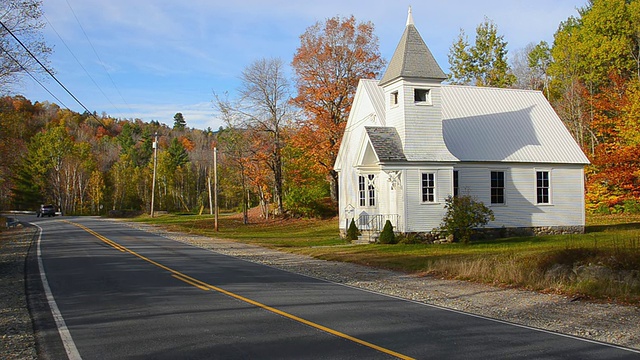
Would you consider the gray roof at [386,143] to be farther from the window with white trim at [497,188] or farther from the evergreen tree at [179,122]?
the evergreen tree at [179,122]

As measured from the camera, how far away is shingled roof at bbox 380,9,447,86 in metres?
26.4

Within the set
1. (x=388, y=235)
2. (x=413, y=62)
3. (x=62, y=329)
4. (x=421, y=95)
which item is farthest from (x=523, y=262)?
(x=413, y=62)

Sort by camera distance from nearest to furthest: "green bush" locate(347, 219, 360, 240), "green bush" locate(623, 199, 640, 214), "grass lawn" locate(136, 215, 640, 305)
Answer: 1. "grass lawn" locate(136, 215, 640, 305)
2. "green bush" locate(347, 219, 360, 240)
3. "green bush" locate(623, 199, 640, 214)

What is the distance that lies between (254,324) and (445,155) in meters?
19.0

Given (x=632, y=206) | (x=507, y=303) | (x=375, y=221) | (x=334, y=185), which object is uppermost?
(x=334, y=185)

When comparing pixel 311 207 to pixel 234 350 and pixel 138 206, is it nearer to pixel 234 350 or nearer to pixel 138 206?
pixel 234 350

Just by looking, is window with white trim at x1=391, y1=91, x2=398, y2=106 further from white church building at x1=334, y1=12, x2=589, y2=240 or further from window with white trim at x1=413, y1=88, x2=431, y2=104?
window with white trim at x1=413, y1=88, x2=431, y2=104

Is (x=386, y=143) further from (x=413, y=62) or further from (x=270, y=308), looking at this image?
(x=270, y=308)

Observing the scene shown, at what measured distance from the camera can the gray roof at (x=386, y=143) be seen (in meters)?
25.6

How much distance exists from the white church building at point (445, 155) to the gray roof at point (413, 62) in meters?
0.05

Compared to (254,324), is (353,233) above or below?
above

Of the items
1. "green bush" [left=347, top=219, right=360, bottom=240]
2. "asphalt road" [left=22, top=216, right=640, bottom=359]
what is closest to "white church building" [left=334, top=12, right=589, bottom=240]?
"green bush" [left=347, top=219, right=360, bottom=240]

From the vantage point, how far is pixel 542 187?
2936 centimetres

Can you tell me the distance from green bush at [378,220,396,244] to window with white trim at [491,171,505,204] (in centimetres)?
659
